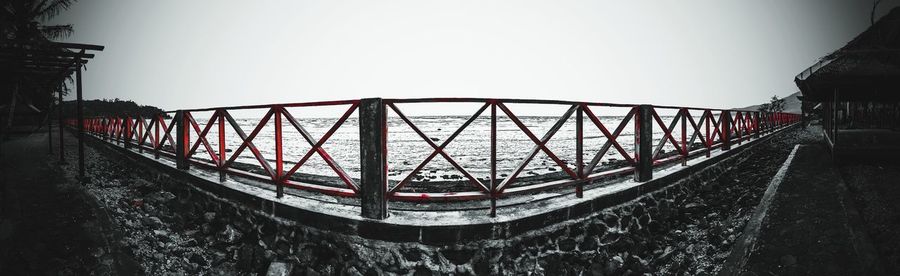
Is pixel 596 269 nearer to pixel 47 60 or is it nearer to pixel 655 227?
pixel 655 227

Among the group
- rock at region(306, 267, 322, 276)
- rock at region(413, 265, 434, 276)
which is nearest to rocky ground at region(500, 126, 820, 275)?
rock at region(413, 265, 434, 276)

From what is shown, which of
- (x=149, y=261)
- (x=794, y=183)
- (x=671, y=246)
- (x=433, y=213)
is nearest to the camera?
(x=433, y=213)

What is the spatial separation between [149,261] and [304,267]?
5.70ft

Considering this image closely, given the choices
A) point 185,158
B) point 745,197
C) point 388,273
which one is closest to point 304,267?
point 388,273

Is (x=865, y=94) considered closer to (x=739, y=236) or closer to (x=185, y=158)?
(x=739, y=236)

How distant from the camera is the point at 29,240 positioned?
3135mm

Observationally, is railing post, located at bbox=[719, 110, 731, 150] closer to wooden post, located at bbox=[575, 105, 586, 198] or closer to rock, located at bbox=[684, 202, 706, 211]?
rock, located at bbox=[684, 202, 706, 211]

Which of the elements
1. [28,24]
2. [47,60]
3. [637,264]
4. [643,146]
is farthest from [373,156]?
[28,24]

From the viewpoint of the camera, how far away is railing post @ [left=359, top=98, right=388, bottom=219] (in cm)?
295

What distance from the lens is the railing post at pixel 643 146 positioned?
4.33 metres

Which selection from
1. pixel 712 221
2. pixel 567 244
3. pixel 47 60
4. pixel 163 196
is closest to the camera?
pixel 567 244

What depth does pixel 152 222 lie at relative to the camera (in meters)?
4.17

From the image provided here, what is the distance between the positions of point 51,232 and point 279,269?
8.14ft

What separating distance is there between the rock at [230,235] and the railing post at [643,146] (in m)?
5.12
